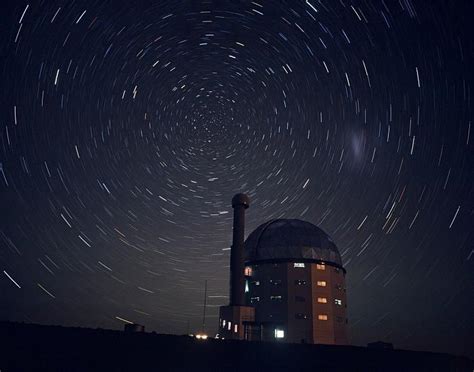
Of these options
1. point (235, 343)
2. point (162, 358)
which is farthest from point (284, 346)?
point (162, 358)

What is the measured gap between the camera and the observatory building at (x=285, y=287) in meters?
49.7

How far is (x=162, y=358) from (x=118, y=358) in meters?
2.96

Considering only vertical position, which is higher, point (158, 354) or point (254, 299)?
point (254, 299)

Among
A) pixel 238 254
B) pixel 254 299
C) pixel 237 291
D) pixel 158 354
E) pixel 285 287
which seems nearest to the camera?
pixel 158 354

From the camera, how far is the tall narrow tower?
158ft

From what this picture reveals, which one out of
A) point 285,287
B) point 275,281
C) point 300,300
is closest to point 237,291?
point 275,281

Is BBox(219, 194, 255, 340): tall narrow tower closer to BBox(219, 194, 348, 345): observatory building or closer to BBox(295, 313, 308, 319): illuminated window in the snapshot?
BBox(219, 194, 348, 345): observatory building

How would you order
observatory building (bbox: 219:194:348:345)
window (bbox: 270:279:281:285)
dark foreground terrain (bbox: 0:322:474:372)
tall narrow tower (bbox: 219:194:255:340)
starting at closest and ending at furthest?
1. dark foreground terrain (bbox: 0:322:474:372)
2. tall narrow tower (bbox: 219:194:255:340)
3. observatory building (bbox: 219:194:348:345)
4. window (bbox: 270:279:281:285)

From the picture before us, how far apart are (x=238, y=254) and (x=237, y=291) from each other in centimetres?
516

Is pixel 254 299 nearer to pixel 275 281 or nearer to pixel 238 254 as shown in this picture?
pixel 275 281

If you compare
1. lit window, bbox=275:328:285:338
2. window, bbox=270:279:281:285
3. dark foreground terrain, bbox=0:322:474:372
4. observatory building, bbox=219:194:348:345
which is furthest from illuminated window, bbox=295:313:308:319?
dark foreground terrain, bbox=0:322:474:372

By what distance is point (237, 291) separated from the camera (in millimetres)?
50750

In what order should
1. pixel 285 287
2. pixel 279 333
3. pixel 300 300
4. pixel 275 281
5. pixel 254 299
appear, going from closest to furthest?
pixel 279 333 → pixel 300 300 → pixel 285 287 → pixel 275 281 → pixel 254 299

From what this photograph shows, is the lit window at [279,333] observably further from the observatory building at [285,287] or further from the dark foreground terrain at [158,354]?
the dark foreground terrain at [158,354]
